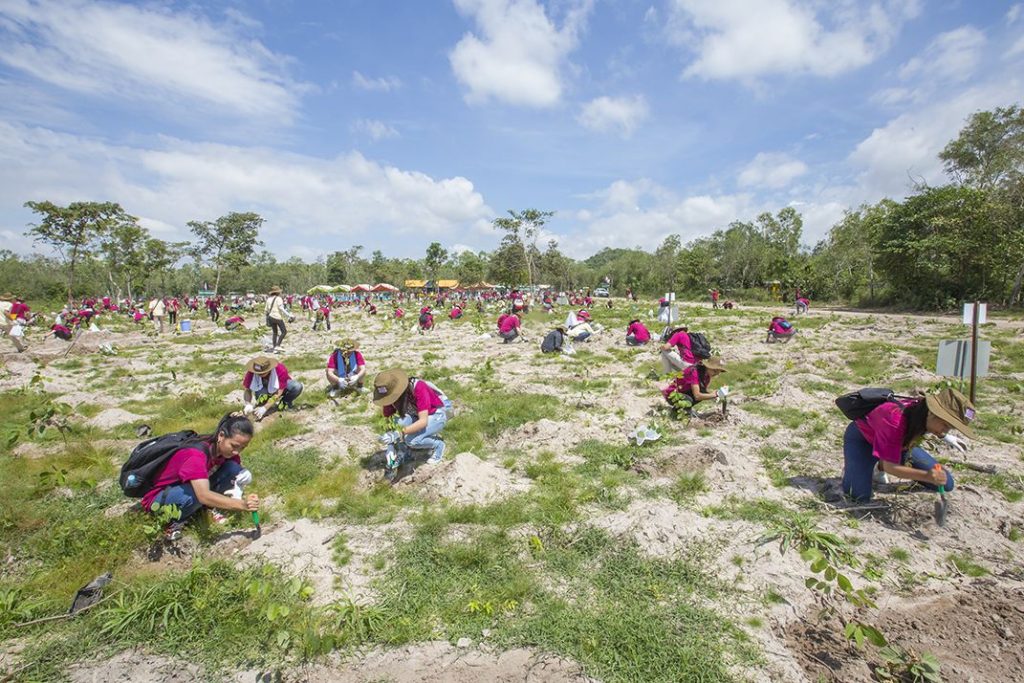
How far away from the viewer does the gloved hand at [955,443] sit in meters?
5.84

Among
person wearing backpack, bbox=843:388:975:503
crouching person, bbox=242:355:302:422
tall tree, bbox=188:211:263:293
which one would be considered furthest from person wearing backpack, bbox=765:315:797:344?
tall tree, bbox=188:211:263:293

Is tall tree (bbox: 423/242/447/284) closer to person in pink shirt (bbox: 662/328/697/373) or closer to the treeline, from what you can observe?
the treeline

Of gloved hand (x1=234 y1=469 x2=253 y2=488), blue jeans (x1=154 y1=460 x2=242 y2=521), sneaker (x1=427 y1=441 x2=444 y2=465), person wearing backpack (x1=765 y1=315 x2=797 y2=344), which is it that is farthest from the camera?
person wearing backpack (x1=765 y1=315 x2=797 y2=344)

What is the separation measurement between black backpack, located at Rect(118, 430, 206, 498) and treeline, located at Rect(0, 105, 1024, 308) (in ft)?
99.6

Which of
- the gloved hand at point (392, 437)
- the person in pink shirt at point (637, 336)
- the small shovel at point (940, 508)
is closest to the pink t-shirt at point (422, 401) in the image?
the gloved hand at point (392, 437)

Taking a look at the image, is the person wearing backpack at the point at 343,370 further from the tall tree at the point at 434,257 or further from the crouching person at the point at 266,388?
the tall tree at the point at 434,257

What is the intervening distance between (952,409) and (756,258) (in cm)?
5549

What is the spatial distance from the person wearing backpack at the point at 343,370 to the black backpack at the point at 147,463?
5043 mm

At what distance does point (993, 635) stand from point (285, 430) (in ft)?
27.2

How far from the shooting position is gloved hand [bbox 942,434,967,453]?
19.2 feet

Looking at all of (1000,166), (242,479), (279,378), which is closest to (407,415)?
(242,479)

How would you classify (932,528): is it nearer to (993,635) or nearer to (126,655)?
(993,635)

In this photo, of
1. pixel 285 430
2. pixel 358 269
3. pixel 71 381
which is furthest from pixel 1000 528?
pixel 358 269

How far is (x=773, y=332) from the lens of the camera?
16.1 meters
